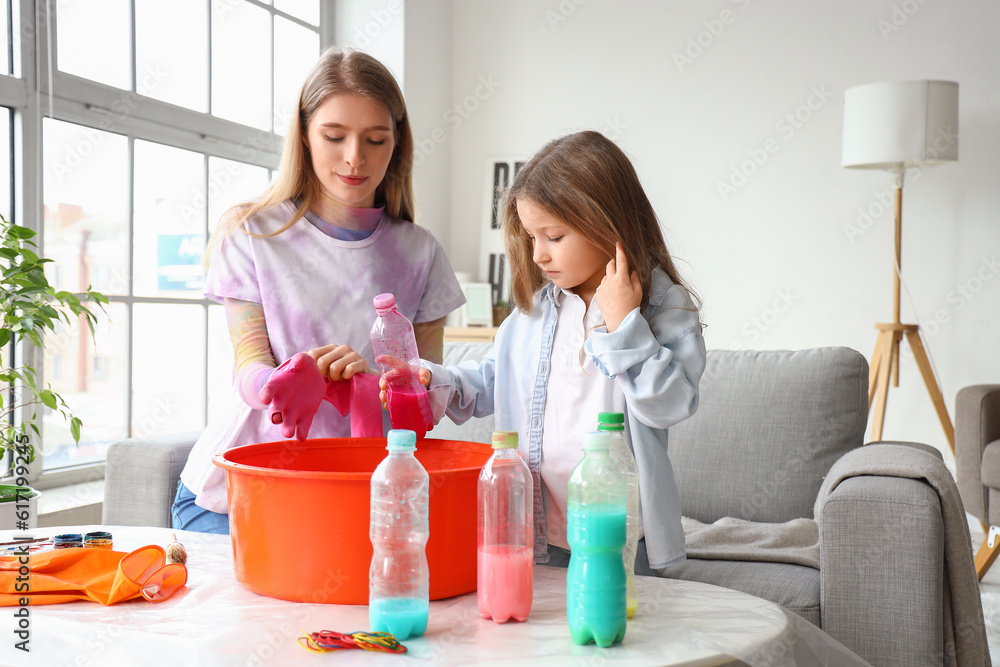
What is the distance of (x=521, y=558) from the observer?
2.76ft

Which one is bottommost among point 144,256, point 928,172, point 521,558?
point 521,558

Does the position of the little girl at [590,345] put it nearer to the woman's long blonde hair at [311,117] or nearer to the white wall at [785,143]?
the woman's long blonde hair at [311,117]

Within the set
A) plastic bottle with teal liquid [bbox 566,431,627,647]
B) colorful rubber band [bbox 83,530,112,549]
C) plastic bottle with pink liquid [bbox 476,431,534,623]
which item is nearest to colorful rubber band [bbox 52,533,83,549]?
colorful rubber band [bbox 83,530,112,549]

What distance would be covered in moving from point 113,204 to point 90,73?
1.27 feet

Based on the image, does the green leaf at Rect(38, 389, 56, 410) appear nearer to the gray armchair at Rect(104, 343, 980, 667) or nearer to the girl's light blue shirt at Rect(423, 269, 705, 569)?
the gray armchair at Rect(104, 343, 980, 667)

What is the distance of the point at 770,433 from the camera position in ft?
6.19

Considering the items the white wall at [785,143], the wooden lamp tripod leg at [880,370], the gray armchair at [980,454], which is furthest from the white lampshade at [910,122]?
the gray armchair at [980,454]

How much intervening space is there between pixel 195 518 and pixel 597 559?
0.76 metres

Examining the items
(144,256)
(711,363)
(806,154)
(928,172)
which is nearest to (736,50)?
(806,154)

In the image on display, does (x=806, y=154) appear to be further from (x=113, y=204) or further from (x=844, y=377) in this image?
(x=113, y=204)

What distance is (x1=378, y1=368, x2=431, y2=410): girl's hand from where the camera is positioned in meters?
1.10

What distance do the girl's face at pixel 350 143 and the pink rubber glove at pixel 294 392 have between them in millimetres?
352

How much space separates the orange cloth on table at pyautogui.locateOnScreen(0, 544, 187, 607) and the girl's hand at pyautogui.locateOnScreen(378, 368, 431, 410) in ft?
1.06

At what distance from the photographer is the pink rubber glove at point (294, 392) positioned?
3.31 ft
